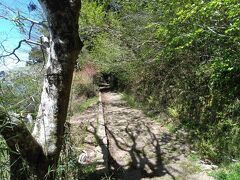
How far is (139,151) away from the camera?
838 centimetres

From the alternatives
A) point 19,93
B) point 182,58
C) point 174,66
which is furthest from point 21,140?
point 174,66

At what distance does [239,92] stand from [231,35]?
1.87 meters

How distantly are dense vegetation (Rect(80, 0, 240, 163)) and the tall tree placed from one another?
7.56ft

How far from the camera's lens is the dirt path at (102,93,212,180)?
698 cm

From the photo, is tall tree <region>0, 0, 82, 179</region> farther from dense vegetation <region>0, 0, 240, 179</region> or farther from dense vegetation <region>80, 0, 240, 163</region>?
dense vegetation <region>80, 0, 240, 163</region>

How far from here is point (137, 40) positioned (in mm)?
12672

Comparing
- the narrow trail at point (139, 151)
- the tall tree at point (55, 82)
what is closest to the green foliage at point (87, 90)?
the narrow trail at point (139, 151)

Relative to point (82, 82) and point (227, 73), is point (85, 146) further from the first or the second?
point (82, 82)

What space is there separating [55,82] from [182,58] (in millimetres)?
6567

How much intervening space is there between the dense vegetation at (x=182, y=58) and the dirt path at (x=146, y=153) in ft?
1.68

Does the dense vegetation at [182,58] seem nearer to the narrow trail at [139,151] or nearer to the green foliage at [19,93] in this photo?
the narrow trail at [139,151]

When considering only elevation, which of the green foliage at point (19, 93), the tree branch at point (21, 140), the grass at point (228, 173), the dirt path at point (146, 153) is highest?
the green foliage at point (19, 93)

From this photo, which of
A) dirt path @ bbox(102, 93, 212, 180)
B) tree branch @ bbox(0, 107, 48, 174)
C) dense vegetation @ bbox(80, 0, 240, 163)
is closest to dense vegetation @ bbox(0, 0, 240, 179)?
dense vegetation @ bbox(80, 0, 240, 163)

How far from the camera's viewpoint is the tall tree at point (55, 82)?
475 cm
